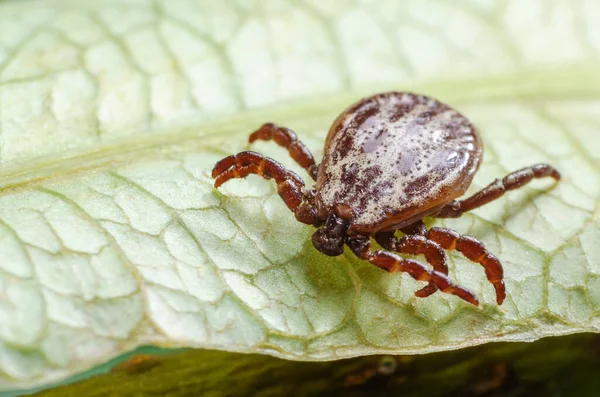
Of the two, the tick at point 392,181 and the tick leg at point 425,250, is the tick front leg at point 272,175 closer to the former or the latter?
the tick at point 392,181

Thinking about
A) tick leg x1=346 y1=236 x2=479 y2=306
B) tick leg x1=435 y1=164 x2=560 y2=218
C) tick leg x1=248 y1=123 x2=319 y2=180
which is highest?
tick leg x1=248 y1=123 x2=319 y2=180

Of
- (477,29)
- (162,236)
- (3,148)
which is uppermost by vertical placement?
(477,29)

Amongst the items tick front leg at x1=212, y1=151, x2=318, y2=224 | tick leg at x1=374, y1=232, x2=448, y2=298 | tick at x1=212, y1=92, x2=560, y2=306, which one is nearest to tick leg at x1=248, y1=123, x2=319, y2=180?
tick at x1=212, y1=92, x2=560, y2=306

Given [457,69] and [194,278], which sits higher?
[457,69]

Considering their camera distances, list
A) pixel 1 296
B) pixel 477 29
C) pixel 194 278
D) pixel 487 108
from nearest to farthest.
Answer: pixel 1 296 → pixel 194 278 → pixel 487 108 → pixel 477 29

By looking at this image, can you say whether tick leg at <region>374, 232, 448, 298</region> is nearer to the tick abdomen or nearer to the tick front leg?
the tick abdomen

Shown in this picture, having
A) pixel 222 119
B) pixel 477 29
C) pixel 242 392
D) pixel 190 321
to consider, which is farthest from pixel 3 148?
pixel 477 29

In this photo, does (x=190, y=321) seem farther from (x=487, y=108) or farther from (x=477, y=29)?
(x=477, y=29)

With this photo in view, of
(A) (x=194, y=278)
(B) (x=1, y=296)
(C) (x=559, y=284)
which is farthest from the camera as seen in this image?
(C) (x=559, y=284)

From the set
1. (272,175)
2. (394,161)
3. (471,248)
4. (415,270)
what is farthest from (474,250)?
(272,175)
